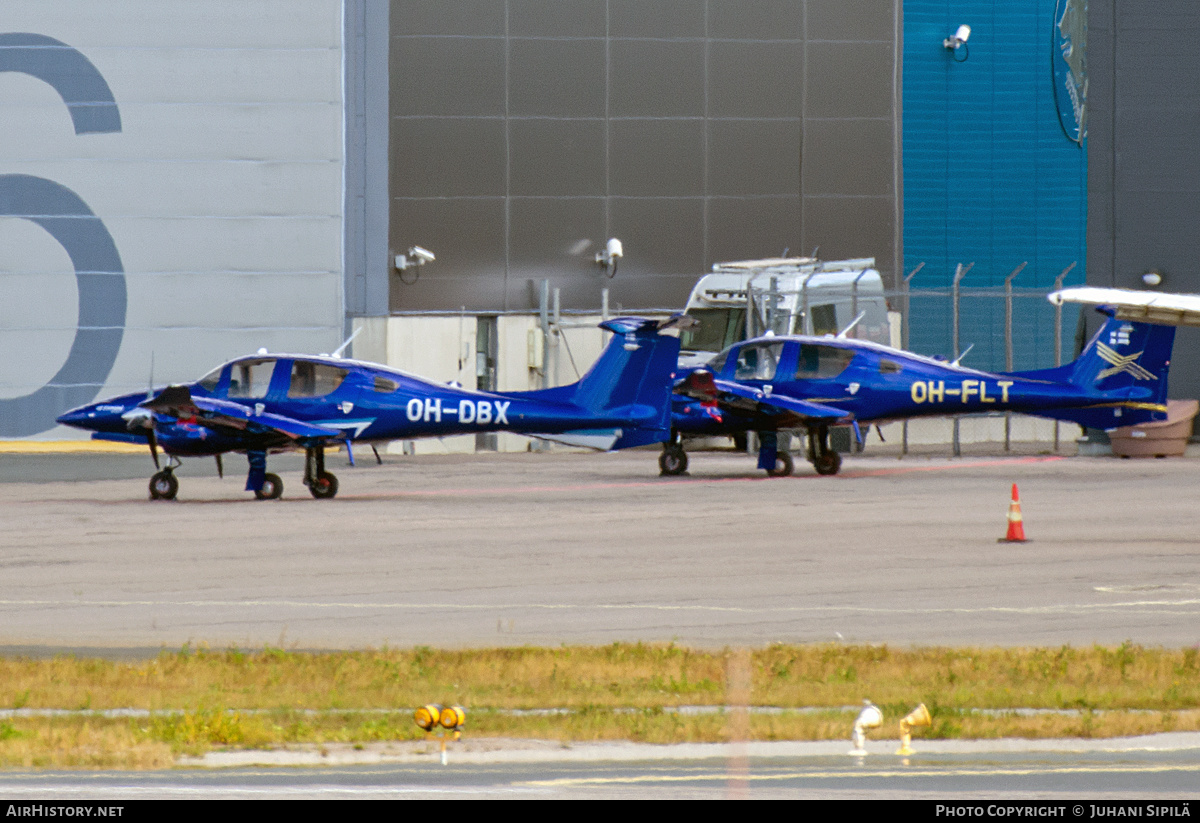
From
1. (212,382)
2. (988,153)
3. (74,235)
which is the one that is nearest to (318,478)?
(212,382)

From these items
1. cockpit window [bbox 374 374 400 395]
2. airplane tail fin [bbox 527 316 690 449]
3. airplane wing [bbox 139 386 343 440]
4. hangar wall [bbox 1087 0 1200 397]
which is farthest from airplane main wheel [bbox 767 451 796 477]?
hangar wall [bbox 1087 0 1200 397]

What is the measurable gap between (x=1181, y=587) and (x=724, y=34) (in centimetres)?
2839

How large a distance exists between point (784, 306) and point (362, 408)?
12.5 m

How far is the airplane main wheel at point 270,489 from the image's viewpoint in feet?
79.9

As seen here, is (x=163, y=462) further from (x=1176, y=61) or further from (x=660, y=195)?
Answer: (x=1176, y=61)

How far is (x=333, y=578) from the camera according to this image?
1529 cm

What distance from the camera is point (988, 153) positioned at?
4172cm

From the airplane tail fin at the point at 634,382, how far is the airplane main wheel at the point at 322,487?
3.15 meters

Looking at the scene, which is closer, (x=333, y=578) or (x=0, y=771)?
(x=0, y=771)

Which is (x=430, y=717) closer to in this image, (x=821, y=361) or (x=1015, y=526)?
(x=1015, y=526)

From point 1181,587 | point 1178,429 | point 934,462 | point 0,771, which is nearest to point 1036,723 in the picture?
point 0,771

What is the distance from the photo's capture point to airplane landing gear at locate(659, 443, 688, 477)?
93.1 feet

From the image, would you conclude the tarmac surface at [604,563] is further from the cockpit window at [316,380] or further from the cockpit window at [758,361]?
the cockpit window at [758,361]

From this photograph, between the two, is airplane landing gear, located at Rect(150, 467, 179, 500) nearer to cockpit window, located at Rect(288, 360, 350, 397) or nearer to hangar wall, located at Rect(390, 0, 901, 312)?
cockpit window, located at Rect(288, 360, 350, 397)
